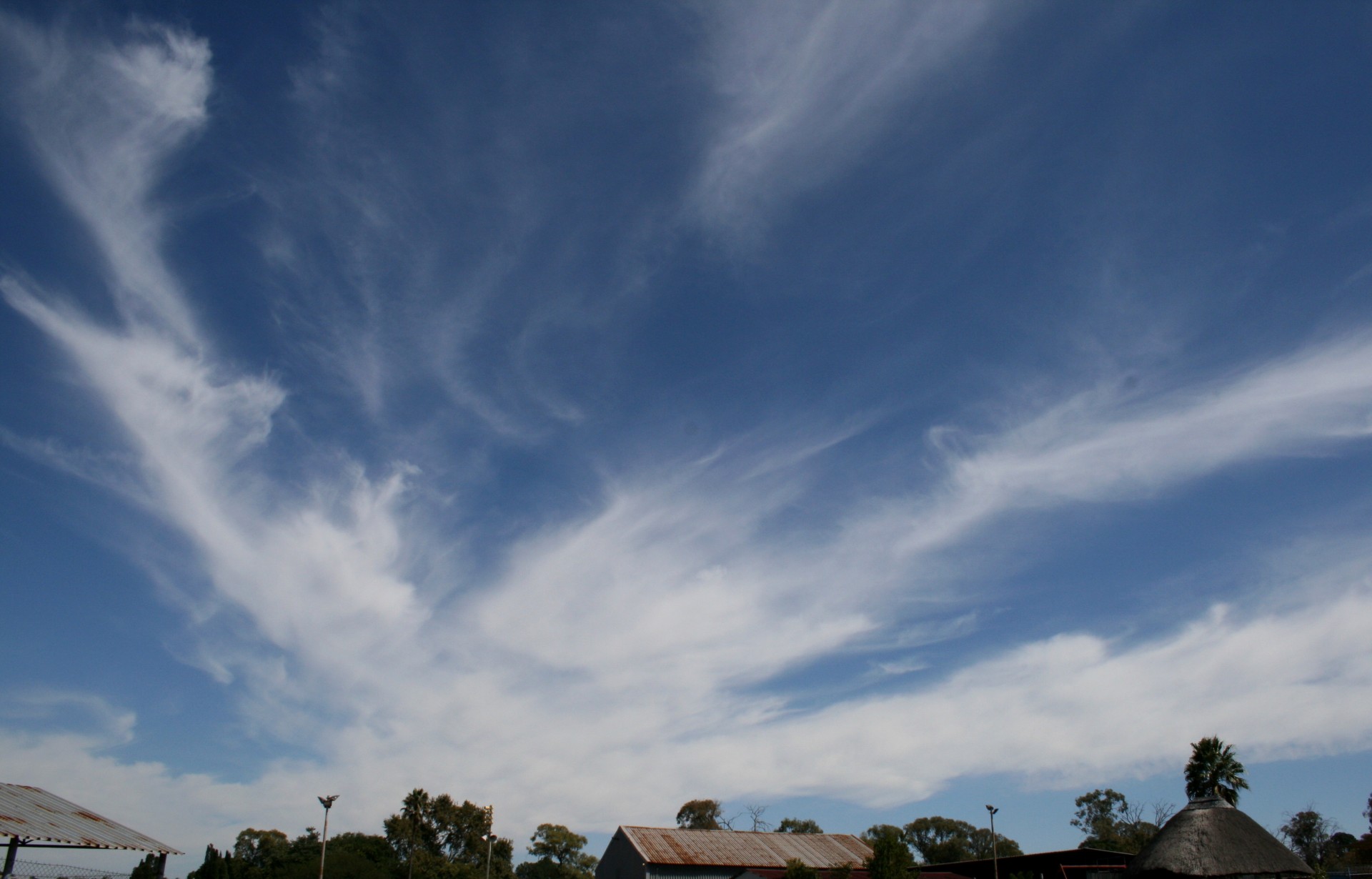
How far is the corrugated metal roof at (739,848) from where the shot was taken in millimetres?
59219

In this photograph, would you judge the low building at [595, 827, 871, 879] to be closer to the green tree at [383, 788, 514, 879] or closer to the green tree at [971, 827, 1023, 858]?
the green tree at [383, 788, 514, 879]

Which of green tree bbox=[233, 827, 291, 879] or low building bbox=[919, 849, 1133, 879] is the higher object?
green tree bbox=[233, 827, 291, 879]

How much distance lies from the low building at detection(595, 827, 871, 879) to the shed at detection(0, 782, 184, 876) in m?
41.1

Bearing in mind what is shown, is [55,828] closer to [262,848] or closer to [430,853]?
[430,853]

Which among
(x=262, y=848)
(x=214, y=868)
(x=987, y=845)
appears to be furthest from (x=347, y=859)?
(x=987, y=845)

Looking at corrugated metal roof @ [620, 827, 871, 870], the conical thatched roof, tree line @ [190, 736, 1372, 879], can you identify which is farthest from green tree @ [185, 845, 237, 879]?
the conical thatched roof

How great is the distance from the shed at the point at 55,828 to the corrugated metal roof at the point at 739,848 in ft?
135

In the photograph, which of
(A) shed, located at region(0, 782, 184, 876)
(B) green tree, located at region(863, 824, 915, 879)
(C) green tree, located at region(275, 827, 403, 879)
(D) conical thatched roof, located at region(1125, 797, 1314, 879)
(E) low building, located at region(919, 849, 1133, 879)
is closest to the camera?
(A) shed, located at region(0, 782, 184, 876)

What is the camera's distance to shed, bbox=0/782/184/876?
18.8m

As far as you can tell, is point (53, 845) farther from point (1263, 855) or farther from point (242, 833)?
point (242, 833)

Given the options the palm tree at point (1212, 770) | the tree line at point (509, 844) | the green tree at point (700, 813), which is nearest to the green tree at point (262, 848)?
the tree line at point (509, 844)

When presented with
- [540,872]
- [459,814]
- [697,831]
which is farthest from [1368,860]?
[459,814]

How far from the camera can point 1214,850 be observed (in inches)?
1859

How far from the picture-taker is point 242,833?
146 meters
